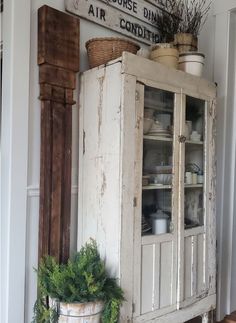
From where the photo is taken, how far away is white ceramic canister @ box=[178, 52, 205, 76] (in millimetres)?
1893

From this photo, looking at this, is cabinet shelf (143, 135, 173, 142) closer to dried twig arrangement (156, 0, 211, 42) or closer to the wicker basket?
the wicker basket

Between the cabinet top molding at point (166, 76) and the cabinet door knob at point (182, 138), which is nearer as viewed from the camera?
the cabinet top molding at point (166, 76)

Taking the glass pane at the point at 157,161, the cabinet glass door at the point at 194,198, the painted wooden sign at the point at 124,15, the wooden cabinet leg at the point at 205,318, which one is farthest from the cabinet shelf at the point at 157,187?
the painted wooden sign at the point at 124,15

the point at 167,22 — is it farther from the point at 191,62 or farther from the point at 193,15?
the point at 191,62

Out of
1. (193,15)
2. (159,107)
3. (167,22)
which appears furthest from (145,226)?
(193,15)

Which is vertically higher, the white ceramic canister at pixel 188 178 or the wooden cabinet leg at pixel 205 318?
the white ceramic canister at pixel 188 178

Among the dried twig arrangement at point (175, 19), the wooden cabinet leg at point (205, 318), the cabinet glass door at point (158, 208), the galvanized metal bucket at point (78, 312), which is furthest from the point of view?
the dried twig arrangement at point (175, 19)

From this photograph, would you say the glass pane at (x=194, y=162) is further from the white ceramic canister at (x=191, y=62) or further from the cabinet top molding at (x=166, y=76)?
the white ceramic canister at (x=191, y=62)

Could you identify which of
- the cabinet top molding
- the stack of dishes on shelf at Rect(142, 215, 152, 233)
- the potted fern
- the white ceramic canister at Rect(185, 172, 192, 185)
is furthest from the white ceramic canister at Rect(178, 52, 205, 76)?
the potted fern

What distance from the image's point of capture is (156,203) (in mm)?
1703

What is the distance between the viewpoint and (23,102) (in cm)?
152

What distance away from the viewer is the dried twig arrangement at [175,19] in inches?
84.7

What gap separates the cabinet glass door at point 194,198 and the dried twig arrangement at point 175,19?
1.88ft

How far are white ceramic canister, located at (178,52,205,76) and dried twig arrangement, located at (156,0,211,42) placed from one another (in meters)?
0.30
